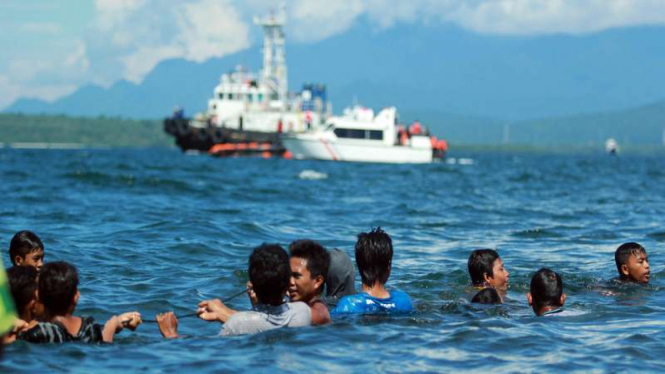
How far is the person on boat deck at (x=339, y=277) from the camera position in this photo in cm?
859

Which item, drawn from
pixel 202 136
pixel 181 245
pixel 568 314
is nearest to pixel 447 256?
pixel 181 245

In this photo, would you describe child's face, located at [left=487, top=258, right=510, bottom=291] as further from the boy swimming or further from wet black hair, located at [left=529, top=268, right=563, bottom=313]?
the boy swimming

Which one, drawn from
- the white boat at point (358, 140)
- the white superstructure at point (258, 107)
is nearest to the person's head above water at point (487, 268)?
the white boat at point (358, 140)

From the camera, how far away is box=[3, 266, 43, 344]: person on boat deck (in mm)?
6895

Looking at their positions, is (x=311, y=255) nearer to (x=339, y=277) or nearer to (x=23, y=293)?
(x=339, y=277)

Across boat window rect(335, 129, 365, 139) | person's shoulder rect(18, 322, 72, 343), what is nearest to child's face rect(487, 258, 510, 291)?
person's shoulder rect(18, 322, 72, 343)

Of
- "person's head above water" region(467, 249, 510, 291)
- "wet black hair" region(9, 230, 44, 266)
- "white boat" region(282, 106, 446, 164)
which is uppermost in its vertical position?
"white boat" region(282, 106, 446, 164)

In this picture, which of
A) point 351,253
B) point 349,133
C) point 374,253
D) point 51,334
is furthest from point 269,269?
point 349,133

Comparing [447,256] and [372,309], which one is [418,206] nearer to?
[447,256]

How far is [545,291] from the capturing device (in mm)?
8984

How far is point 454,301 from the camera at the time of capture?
404 inches

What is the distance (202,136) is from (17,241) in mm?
65710

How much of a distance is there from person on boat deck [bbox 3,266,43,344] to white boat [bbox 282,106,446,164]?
197 feet

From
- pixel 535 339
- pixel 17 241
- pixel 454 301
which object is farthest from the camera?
pixel 454 301
